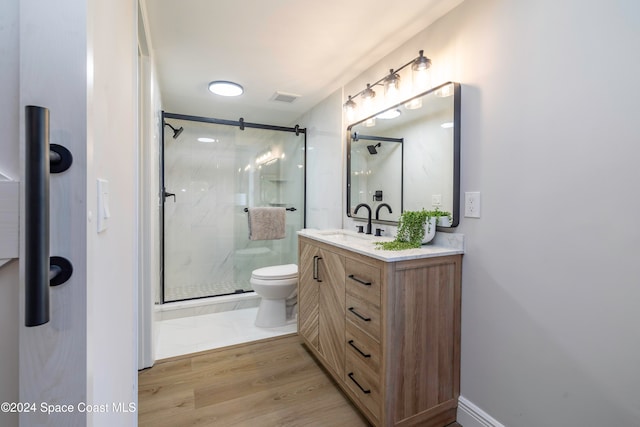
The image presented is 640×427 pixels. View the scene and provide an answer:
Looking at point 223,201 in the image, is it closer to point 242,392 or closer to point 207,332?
point 207,332

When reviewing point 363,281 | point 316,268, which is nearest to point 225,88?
point 316,268

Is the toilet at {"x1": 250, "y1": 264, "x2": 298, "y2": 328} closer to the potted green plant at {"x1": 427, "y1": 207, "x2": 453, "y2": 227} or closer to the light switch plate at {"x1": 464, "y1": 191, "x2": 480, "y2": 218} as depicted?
the potted green plant at {"x1": 427, "y1": 207, "x2": 453, "y2": 227}

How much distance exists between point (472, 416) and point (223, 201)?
122 inches

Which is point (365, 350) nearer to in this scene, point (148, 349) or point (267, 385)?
point (267, 385)

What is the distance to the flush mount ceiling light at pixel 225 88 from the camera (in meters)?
2.51

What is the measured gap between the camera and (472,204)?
4.63 feet

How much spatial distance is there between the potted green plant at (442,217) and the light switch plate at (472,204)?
0.30 feet

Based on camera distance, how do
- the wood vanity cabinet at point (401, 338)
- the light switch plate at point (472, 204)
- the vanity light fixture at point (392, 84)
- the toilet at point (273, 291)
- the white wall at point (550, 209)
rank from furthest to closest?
the toilet at point (273, 291), the vanity light fixture at point (392, 84), the light switch plate at point (472, 204), the wood vanity cabinet at point (401, 338), the white wall at point (550, 209)

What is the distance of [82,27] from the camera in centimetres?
51

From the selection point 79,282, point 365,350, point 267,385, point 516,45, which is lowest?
point 267,385

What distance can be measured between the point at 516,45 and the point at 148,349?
8.86 ft

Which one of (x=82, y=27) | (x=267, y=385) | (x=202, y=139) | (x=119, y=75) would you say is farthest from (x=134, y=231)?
(x=202, y=139)

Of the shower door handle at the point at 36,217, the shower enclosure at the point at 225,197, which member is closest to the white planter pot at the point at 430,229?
the shower door handle at the point at 36,217

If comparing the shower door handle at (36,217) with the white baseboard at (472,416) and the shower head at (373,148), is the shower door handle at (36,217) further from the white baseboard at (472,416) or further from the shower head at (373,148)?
the shower head at (373,148)
